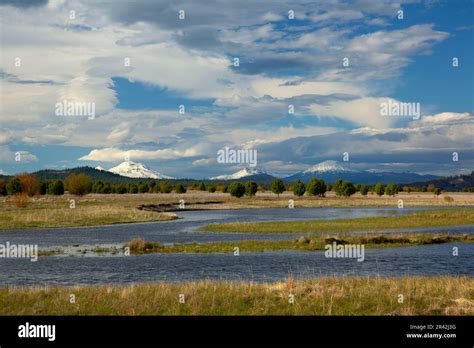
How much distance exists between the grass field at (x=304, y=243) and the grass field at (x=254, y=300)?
94.0 feet

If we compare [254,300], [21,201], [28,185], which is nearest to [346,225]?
[254,300]

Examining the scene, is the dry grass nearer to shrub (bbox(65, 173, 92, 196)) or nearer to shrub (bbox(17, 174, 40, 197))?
shrub (bbox(17, 174, 40, 197))

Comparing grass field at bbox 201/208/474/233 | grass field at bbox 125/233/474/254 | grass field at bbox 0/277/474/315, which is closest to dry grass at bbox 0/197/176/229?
grass field at bbox 201/208/474/233

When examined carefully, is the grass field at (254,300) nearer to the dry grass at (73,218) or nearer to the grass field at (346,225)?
the grass field at (346,225)

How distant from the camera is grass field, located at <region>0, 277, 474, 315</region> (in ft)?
77.6

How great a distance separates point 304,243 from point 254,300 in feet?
117

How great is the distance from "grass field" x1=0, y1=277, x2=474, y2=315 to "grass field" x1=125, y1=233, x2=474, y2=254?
2864 centimetres

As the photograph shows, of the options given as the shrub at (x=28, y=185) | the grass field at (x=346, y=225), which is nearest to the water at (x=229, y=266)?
the grass field at (x=346, y=225)

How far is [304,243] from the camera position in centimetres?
6050

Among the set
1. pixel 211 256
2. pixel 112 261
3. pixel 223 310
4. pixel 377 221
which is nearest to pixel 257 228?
pixel 377 221

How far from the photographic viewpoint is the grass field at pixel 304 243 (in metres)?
58.2
